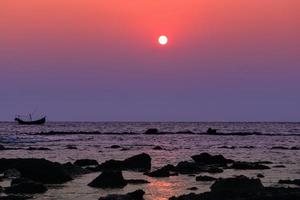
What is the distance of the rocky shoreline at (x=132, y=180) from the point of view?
2511 cm

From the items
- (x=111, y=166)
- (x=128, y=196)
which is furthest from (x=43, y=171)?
(x=128, y=196)

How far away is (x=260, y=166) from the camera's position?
45.0 metres

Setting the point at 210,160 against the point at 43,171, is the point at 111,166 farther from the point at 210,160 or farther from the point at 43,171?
the point at 210,160

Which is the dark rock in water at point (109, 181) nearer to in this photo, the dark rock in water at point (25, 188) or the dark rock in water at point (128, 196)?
the dark rock in water at point (25, 188)

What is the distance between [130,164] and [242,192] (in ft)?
65.2

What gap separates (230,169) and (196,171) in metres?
4.15

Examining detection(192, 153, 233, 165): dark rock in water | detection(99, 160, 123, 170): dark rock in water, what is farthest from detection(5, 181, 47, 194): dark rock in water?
detection(192, 153, 233, 165): dark rock in water

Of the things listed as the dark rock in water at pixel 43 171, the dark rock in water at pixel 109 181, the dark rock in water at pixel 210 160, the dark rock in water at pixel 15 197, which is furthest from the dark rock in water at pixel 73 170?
the dark rock in water at pixel 210 160

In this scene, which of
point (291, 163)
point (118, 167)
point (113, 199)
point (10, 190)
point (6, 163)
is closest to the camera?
point (113, 199)

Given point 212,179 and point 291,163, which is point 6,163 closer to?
point 212,179

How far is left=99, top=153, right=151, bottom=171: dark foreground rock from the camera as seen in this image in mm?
43469

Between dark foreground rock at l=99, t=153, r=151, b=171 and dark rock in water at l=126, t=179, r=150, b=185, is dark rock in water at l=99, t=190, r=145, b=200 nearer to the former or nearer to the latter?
dark rock in water at l=126, t=179, r=150, b=185

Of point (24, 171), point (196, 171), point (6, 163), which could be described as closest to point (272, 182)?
point (196, 171)

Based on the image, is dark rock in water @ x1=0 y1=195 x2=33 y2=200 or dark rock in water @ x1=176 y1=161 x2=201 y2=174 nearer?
dark rock in water @ x1=0 y1=195 x2=33 y2=200
